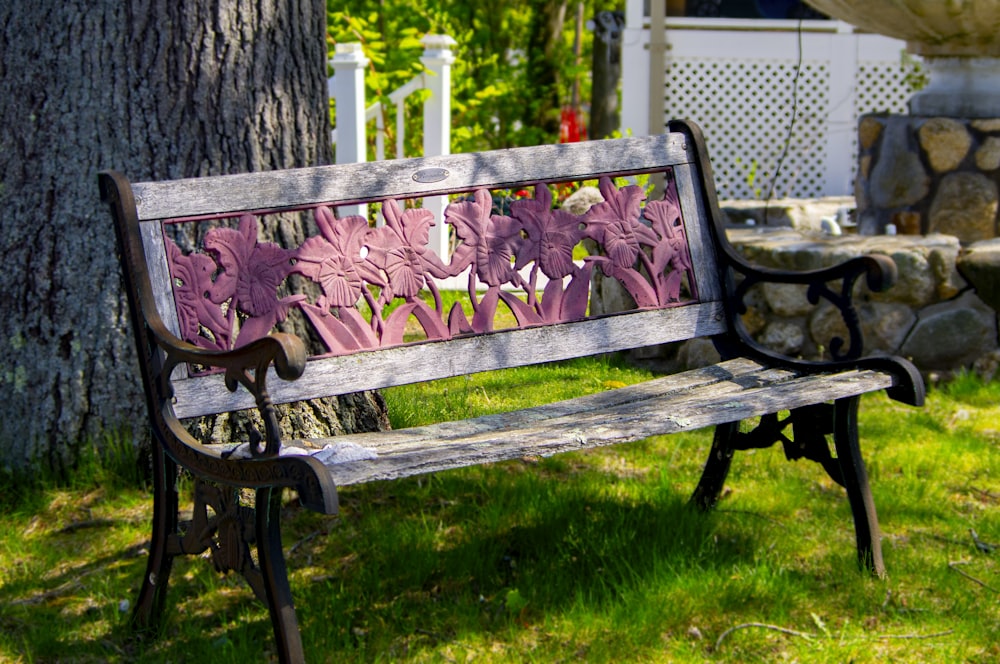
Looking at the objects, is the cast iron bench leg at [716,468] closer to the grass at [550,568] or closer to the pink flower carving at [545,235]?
the grass at [550,568]

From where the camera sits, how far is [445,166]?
10.2ft

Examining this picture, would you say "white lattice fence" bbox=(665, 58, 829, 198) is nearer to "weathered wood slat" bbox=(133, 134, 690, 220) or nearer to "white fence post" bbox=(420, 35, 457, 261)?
"white fence post" bbox=(420, 35, 457, 261)

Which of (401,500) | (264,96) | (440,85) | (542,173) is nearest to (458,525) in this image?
(401,500)

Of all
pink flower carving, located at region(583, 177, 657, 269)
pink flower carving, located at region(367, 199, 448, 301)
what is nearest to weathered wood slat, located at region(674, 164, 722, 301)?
pink flower carving, located at region(583, 177, 657, 269)

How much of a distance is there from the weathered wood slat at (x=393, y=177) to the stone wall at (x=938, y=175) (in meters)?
2.21

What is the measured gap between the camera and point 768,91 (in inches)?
373

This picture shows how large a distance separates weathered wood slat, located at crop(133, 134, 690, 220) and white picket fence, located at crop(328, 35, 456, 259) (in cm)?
316

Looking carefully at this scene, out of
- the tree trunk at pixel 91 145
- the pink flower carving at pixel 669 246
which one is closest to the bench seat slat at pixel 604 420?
the pink flower carving at pixel 669 246

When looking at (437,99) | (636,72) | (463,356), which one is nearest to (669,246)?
(463,356)

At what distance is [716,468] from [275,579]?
4.92 feet

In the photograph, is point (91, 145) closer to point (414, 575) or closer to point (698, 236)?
point (414, 575)

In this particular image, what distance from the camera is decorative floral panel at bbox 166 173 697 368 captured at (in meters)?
2.83

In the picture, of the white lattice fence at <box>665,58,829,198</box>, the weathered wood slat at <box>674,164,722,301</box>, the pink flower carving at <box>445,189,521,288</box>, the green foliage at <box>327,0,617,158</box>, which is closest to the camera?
the pink flower carving at <box>445,189,521,288</box>

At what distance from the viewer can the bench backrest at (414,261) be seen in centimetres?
280
